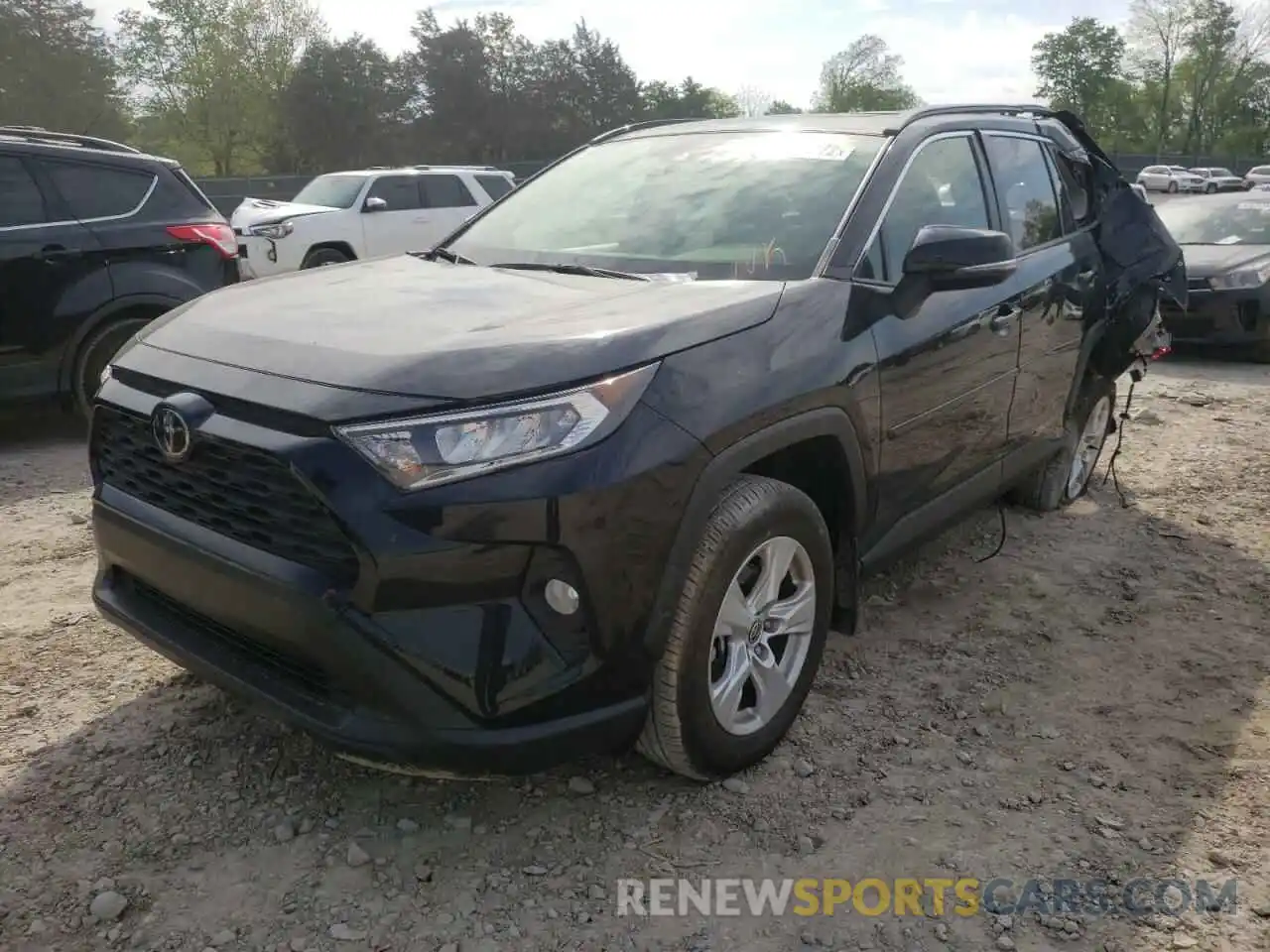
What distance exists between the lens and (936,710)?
3195 mm

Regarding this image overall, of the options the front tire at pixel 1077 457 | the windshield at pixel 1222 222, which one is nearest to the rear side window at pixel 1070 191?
the front tire at pixel 1077 457

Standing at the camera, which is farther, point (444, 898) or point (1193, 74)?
point (1193, 74)

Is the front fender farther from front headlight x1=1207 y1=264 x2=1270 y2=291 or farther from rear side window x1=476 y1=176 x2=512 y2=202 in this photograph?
rear side window x1=476 y1=176 x2=512 y2=202

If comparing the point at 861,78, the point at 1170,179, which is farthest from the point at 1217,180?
the point at 861,78

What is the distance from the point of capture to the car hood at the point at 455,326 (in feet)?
7.09

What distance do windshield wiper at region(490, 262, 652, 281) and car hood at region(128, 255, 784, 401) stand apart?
6 centimetres

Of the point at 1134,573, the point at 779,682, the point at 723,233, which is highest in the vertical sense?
the point at 723,233

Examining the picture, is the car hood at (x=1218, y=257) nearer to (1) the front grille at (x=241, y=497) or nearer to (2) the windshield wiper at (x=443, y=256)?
(2) the windshield wiper at (x=443, y=256)

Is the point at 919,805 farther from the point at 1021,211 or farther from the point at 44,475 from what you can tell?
the point at 44,475

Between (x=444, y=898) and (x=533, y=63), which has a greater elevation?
(x=533, y=63)

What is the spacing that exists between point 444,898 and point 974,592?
262 cm

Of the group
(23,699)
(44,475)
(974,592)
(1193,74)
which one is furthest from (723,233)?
(1193,74)

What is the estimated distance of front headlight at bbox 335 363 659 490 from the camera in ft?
6.75

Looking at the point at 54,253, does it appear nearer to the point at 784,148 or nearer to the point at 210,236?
the point at 210,236
